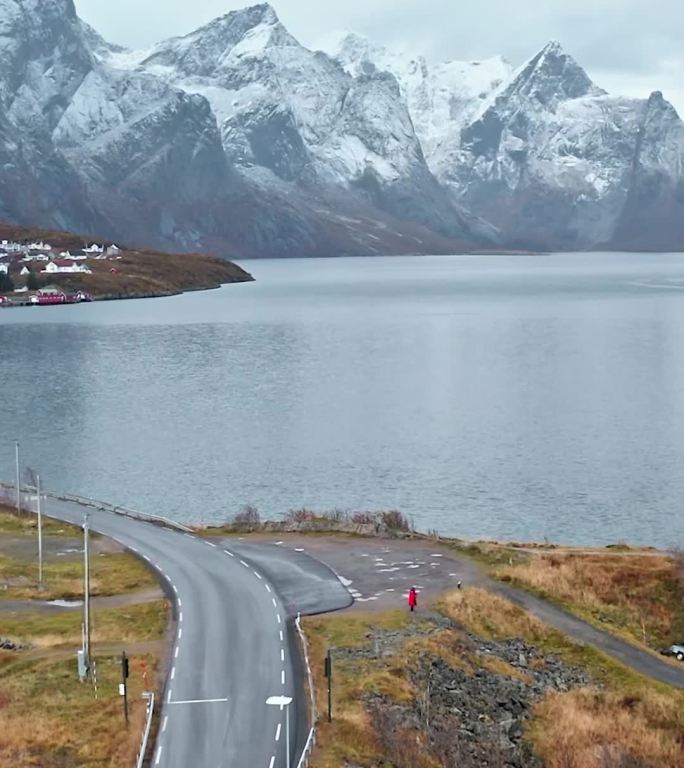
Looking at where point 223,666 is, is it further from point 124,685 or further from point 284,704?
point 124,685

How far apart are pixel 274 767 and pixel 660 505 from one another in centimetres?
5458

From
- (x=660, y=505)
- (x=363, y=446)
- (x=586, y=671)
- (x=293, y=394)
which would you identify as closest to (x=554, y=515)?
(x=660, y=505)

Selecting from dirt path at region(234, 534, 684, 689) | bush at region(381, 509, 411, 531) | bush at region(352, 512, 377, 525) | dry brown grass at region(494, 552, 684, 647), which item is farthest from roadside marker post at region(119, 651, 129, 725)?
bush at region(381, 509, 411, 531)

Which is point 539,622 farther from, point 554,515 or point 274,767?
point 554,515

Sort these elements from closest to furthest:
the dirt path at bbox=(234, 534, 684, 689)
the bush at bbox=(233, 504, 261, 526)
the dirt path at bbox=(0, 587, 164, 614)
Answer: the dirt path at bbox=(234, 534, 684, 689)
the dirt path at bbox=(0, 587, 164, 614)
the bush at bbox=(233, 504, 261, 526)

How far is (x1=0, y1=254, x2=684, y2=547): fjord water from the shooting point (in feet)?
282

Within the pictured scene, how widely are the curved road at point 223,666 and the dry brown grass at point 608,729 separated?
8985 mm

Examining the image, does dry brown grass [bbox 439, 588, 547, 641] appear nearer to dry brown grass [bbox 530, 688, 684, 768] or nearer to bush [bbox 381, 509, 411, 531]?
dry brown grass [bbox 530, 688, 684, 768]

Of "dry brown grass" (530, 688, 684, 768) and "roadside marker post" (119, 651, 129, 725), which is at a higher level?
"roadside marker post" (119, 651, 129, 725)

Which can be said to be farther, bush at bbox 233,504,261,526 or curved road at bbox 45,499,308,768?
bush at bbox 233,504,261,526

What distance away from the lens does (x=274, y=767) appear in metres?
35.4

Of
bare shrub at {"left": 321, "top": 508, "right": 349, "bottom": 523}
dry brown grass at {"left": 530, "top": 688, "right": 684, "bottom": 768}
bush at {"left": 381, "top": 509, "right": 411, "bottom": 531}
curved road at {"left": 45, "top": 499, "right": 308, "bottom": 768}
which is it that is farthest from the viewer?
bare shrub at {"left": 321, "top": 508, "right": 349, "bottom": 523}

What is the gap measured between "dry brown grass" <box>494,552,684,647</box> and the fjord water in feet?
49.7

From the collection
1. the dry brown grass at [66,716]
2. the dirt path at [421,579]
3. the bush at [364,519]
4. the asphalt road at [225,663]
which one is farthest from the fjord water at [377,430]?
the dry brown grass at [66,716]
